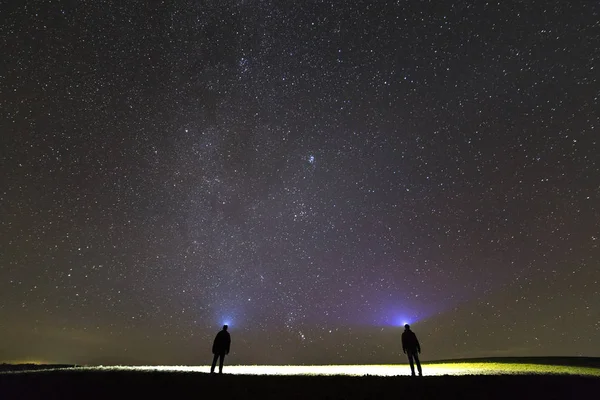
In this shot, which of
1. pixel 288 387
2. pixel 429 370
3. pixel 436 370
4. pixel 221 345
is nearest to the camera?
pixel 288 387

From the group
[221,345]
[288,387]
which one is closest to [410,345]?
[288,387]

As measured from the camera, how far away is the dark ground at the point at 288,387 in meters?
9.43

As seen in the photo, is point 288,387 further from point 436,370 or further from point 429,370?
point 429,370

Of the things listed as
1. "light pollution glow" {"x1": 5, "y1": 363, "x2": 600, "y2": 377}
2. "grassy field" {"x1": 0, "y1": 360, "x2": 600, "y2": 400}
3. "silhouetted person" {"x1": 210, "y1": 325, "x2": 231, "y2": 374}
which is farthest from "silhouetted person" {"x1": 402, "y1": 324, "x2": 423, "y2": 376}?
"silhouetted person" {"x1": 210, "y1": 325, "x2": 231, "y2": 374}

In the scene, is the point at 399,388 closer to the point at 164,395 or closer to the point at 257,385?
the point at 257,385

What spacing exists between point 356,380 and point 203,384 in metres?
4.44

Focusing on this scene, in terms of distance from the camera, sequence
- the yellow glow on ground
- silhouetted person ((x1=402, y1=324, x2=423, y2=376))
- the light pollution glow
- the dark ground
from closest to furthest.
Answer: the dark ground → silhouetted person ((x1=402, y1=324, x2=423, y2=376)) → the light pollution glow → the yellow glow on ground

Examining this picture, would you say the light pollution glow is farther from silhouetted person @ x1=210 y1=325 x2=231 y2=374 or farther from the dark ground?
the dark ground

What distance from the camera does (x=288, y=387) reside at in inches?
395

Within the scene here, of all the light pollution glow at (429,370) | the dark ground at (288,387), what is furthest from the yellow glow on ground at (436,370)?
the dark ground at (288,387)

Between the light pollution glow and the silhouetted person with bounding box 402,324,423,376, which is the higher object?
the silhouetted person with bounding box 402,324,423,376

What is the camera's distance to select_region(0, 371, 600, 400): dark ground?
9430 mm

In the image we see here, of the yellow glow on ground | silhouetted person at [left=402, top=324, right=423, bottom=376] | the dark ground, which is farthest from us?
the yellow glow on ground

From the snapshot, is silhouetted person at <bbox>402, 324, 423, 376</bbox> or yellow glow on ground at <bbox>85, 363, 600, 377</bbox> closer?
silhouetted person at <bbox>402, 324, 423, 376</bbox>
